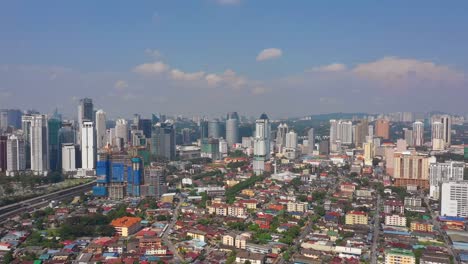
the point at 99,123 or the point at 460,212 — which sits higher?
the point at 99,123

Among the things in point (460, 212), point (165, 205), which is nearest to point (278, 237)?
point (165, 205)

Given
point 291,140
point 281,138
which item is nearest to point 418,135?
point 291,140

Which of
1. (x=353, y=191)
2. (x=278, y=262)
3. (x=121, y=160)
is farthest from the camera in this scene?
(x=353, y=191)

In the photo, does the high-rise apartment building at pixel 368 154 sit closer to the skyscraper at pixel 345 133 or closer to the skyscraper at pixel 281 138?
the skyscraper at pixel 281 138

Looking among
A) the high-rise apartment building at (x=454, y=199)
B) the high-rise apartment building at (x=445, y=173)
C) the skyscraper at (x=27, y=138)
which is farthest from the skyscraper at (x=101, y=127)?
the high-rise apartment building at (x=454, y=199)

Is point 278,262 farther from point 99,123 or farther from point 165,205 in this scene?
point 99,123

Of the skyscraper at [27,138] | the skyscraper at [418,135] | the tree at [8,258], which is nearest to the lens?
the tree at [8,258]
